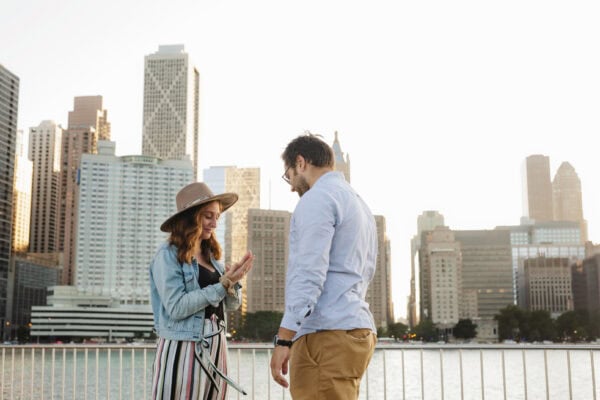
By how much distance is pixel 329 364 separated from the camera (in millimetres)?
3449

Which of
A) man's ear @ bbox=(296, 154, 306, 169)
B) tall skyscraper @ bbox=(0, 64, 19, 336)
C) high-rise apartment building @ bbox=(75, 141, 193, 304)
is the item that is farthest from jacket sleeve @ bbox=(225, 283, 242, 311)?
high-rise apartment building @ bbox=(75, 141, 193, 304)

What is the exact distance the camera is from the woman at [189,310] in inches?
150

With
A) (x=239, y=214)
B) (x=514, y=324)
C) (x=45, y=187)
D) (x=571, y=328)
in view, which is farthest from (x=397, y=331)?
(x=45, y=187)

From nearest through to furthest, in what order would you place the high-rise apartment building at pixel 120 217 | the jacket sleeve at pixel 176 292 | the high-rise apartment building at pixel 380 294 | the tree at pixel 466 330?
1. the jacket sleeve at pixel 176 292
2. the tree at pixel 466 330
3. the high-rise apartment building at pixel 120 217
4. the high-rise apartment building at pixel 380 294

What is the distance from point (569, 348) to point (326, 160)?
3.97 metres

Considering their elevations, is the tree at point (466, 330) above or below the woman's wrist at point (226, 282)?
below

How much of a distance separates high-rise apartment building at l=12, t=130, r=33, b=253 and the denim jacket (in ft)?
538

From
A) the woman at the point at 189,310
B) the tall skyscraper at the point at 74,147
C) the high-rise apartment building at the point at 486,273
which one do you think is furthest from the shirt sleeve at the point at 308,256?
the tall skyscraper at the point at 74,147

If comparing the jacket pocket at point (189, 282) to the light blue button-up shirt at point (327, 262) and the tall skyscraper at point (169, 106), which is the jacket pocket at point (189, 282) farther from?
the tall skyscraper at point (169, 106)

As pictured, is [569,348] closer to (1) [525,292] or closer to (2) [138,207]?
(2) [138,207]

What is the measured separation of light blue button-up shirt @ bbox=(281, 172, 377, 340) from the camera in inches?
135

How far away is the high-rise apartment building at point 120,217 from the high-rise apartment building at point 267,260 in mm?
18795

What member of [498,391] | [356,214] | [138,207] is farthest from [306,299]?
[138,207]

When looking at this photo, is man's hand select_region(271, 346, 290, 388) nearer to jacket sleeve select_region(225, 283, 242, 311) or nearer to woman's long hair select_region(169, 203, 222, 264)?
jacket sleeve select_region(225, 283, 242, 311)
